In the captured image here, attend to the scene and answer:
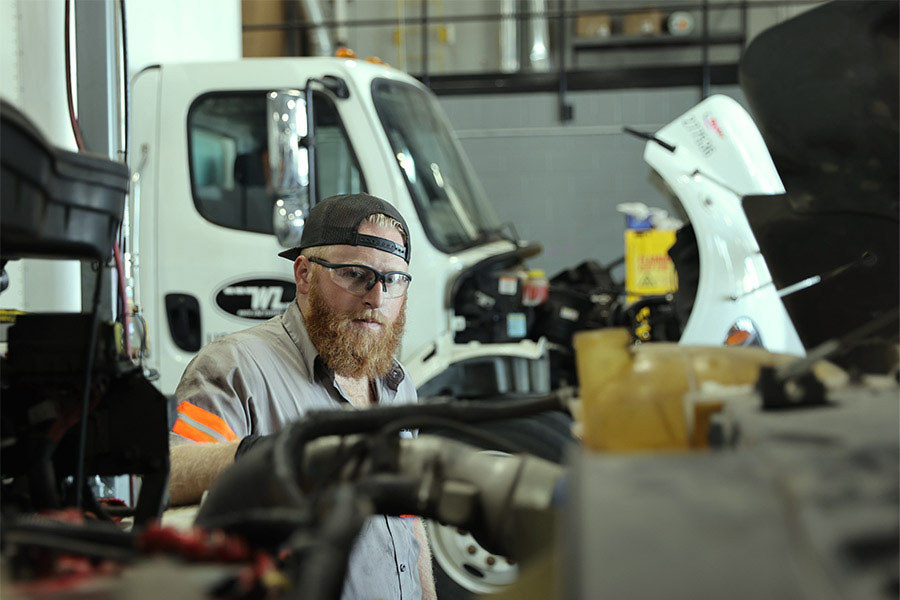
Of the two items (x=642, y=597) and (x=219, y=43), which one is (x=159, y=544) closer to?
(x=642, y=597)

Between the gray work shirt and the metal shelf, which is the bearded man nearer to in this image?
the gray work shirt

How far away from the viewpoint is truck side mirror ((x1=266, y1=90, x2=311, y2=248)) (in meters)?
3.76

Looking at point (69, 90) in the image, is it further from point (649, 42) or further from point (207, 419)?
Result: point (649, 42)

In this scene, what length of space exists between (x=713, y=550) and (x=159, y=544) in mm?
381

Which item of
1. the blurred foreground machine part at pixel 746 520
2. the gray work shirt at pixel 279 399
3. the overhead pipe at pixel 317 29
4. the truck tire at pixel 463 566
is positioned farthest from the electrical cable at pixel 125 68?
the overhead pipe at pixel 317 29

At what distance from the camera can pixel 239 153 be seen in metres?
4.21

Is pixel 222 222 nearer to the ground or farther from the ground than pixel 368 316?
farther from the ground

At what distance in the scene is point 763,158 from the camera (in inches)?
167

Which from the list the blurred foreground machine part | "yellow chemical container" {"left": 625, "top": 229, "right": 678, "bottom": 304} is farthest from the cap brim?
"yellow chemical container" {"left": 625, "top": 229, "right": 678, "bottom": 304}

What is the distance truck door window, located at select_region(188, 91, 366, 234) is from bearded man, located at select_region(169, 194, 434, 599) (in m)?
1.54

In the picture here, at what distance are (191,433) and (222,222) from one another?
2.34m

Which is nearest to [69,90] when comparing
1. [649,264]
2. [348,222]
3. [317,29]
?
[348,222]

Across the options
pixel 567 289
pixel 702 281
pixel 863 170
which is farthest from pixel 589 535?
pixel 567 289

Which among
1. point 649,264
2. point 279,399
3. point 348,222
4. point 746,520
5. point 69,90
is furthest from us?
point 649,264
